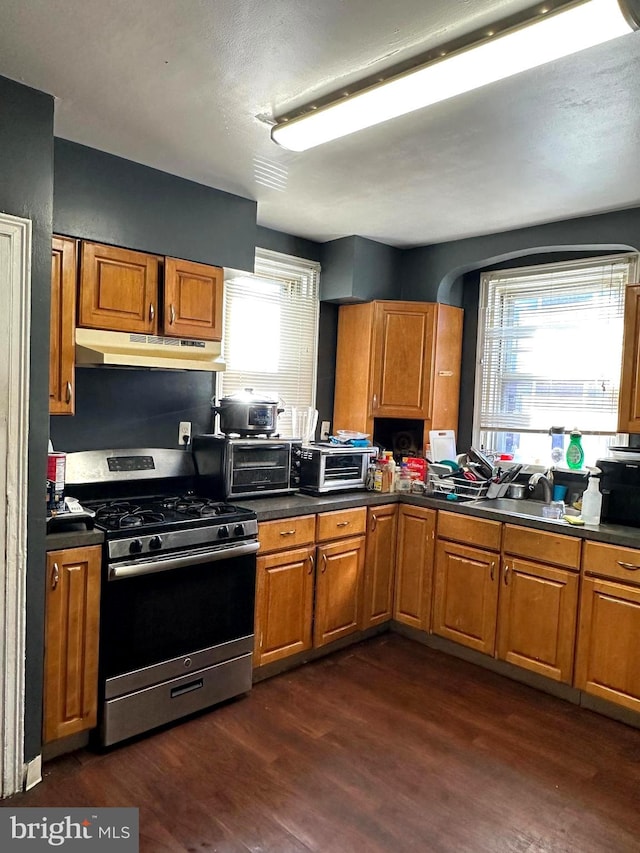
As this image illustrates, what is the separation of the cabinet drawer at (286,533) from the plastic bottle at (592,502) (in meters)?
1.38

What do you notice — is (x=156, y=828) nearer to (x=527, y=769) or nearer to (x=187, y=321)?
(x=527, y=769)

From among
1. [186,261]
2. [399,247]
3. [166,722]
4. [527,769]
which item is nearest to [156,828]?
[166,722]

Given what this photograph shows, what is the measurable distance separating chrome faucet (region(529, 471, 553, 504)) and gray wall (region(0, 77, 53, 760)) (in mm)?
2683

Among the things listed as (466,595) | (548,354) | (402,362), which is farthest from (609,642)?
(402,362)

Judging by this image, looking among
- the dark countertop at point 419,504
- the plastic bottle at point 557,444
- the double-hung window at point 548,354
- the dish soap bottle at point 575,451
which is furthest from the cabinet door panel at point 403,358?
the dish soap bottle at point 575,451

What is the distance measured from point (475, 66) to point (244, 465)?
2.08m

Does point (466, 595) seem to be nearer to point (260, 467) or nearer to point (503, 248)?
point (260, 467)

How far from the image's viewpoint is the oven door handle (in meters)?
2.34

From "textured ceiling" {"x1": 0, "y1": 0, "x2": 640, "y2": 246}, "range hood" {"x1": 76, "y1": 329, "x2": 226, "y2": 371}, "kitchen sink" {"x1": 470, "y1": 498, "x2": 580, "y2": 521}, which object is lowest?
"kitchen sink" {"x1": 470, "y1": 498, "x2": 580, "y2": 521}

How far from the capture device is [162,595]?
2.50 metres

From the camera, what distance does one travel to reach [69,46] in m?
1.82

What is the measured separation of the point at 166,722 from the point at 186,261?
2126 mm

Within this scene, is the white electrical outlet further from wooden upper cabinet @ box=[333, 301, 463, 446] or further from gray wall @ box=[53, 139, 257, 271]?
wooden upper cabinet @ box=[333, 301, 463, 446]

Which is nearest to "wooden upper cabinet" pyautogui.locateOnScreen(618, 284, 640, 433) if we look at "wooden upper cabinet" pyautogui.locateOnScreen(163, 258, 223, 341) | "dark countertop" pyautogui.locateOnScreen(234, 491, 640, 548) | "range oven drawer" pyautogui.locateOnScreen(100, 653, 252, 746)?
"dark countertop" pyautogui.locateOnScreen(234, 491, 640, 548)
